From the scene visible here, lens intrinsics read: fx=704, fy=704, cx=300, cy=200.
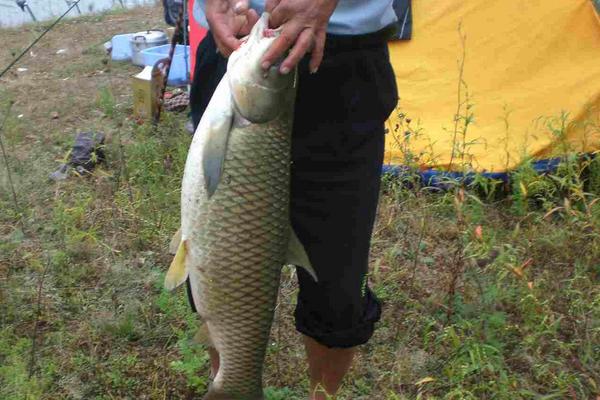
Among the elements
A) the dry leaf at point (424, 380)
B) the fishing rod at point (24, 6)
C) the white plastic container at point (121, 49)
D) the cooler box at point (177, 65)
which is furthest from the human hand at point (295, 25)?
the fishing rod at point (24, 6)

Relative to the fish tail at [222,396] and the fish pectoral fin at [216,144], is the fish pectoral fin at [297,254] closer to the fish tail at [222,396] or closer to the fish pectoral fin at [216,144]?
the fish pectoral fin at [216,144]

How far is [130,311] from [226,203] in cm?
147

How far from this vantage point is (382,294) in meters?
3.09

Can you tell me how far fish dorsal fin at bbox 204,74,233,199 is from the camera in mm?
1587

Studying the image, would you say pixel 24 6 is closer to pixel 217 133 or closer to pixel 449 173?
pixel 449 173

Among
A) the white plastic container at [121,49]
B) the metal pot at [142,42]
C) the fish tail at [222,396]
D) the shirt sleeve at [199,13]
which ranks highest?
the shirt sleeve at [199,13]

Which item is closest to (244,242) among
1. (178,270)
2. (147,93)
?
(178,270)

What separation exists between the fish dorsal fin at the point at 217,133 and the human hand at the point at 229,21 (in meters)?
0.11

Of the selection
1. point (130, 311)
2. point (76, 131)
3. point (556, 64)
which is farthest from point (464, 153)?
point (76, 131)

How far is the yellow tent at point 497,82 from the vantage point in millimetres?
3906

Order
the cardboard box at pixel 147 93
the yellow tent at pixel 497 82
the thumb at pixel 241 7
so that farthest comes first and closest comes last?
the cardboard box at pixel 147 93
the yellow tent at pixel 497 82
the thumb at pixel 241 7

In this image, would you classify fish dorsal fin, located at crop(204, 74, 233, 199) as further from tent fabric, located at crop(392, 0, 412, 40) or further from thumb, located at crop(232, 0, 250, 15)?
tent fabric, located at crop(392, 0, 412, 40)

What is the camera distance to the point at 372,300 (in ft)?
7.06

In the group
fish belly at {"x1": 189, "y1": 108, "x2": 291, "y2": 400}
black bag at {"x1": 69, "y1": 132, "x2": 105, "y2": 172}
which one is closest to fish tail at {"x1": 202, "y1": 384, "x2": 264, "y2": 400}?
fish belly at {"x1": 189, "y1": 108, "x2": 291, "y2": 400}
